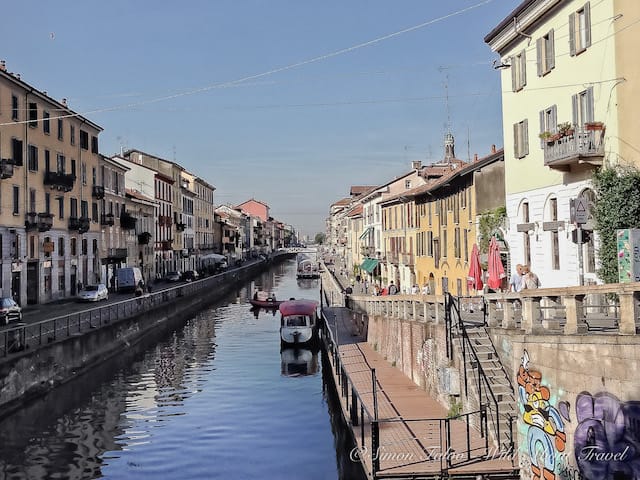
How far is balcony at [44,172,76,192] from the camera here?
1785 inches

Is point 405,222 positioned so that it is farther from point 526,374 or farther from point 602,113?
point 526,374

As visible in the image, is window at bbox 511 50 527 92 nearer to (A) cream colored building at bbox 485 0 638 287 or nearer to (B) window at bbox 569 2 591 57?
(A) cream colored building at bbox 485 0 638 287

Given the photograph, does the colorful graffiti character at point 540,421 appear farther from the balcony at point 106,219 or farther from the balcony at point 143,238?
the balcony at point 143,238

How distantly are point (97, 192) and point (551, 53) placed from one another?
140 ft

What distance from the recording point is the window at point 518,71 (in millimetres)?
24094

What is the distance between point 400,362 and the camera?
23484 millimetres

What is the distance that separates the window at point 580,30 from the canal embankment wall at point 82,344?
20.7 metres

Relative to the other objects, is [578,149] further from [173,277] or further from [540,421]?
[173,277]

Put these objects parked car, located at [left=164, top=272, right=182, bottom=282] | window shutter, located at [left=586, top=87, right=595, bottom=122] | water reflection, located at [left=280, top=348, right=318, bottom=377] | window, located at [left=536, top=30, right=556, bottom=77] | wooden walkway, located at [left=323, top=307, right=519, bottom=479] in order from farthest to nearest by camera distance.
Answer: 1. parked car, located at [left=164, top=272, right=182, bottom=282]
2. water reflection, located at [left=280, top=348, right=318, bottom=377]
3. window, located at [left=536, top=30, right=556, bottom=77]
4. window shutter, located at [left=586, top=87, right=595, bottom=122]
5. wooden walkway, located at [left=323, top=307, right=519, bottom=479]

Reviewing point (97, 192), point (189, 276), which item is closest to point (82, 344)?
point (97, 192)

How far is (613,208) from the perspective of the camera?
18000mm

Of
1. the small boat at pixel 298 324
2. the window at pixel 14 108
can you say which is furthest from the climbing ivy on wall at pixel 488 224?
the window at pixel 14 108

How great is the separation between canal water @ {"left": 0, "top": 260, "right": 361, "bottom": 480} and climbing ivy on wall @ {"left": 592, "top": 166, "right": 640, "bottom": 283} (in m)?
8.91

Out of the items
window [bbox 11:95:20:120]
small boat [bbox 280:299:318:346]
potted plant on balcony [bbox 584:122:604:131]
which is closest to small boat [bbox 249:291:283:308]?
small boat [bbox 280:299:318:346]
